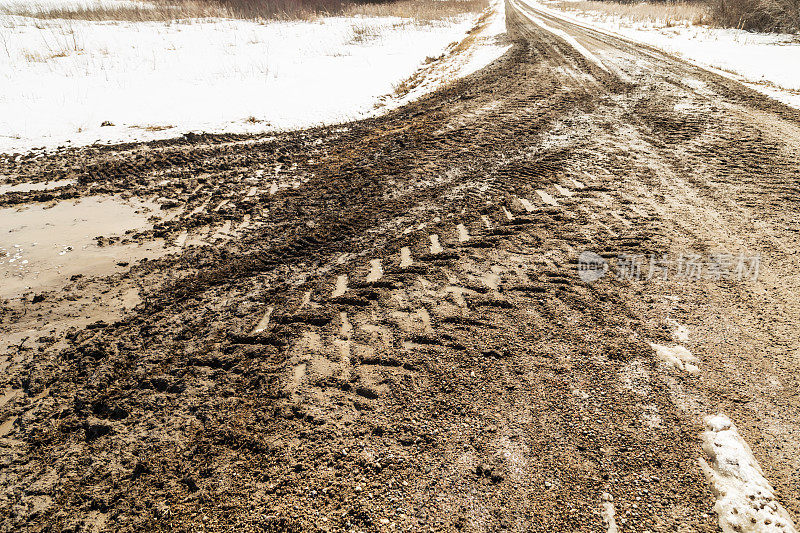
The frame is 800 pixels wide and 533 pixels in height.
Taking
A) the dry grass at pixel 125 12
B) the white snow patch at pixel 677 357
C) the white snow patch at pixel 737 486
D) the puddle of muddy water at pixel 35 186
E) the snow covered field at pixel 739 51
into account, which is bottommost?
the white snow patch at pixel 737 486

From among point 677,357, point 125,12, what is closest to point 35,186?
point 677,357

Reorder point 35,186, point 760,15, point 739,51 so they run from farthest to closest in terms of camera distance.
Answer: point 760,15 → point 739,51 → point 35,186

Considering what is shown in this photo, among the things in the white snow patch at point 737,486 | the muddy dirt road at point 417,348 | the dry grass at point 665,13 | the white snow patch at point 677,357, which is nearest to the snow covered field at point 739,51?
the dry grass at point 665,13

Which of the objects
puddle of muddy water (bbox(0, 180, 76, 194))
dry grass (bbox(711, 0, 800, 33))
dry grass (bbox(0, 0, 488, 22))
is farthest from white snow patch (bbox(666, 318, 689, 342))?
dry grass (bbox(0, 0, 488, 22))

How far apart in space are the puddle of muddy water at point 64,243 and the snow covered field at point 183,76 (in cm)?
297

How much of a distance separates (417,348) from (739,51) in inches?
679

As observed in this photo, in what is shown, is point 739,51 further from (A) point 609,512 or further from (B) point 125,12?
(B) point 125,12

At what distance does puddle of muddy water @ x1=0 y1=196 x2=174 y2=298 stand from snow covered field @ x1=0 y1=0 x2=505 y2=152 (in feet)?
9.73

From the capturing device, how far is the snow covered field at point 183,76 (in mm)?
7969

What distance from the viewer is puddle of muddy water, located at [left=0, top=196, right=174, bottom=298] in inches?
151

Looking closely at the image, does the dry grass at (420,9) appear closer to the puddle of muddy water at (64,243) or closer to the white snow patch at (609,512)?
the puddle of muddy water at (64,243)

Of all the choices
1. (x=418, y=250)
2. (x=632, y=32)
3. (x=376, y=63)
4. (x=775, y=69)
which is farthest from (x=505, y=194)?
(x=632, y=32)

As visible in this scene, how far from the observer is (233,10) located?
22.6 m

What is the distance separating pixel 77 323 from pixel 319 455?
2.64 meters
